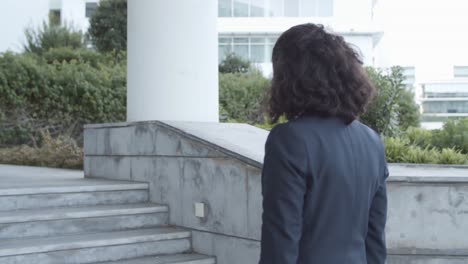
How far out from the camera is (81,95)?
14.9 metres

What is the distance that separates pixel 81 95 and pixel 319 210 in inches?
523

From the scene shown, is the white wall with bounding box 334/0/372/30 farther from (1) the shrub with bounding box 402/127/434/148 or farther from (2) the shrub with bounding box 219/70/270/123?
(1) the shrub with bounding box 402/127/434/148

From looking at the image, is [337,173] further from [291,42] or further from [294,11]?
[294,11]

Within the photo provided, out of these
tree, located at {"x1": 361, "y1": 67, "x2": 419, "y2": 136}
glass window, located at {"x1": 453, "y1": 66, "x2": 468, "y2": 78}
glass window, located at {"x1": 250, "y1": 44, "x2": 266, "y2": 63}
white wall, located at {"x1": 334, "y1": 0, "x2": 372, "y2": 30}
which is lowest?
tree, located at {"x1": 361, "y1": 67, "x2": 419, "y2": 136}

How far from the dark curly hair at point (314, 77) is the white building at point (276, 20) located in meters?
38.0

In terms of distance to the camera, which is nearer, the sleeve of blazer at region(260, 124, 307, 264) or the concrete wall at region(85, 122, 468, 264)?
the sleeve of blazer at region(260, 124, 307, 264)

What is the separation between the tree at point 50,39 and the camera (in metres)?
26.8

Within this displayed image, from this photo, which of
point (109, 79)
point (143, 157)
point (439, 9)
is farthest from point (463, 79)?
point (143, 157)

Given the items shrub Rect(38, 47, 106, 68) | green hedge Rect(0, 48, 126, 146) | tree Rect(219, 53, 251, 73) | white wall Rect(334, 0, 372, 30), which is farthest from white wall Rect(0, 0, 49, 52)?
green hedge Rect(0, 48, 126, 146)

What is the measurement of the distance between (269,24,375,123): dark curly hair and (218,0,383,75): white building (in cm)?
3799

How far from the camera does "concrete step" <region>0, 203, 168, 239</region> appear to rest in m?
5.30

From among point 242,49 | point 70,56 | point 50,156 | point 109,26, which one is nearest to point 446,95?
point 242,49

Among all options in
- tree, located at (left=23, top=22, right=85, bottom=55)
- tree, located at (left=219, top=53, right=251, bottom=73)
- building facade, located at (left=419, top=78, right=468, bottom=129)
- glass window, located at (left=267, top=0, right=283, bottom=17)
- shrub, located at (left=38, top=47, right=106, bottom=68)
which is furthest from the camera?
building facade, located at (left=419, top=78, right=468, bottom=129)

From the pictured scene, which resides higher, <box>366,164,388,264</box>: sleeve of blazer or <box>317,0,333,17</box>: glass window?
<box>317,0,333,17</box>: glass window
